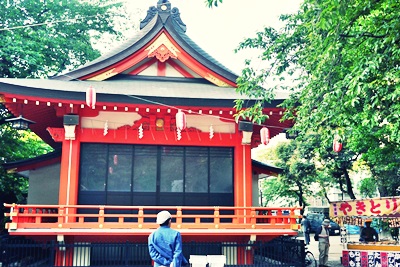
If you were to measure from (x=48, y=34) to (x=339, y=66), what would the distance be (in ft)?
53.7

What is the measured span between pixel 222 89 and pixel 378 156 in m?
7.23

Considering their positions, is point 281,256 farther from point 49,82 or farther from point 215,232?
point 49,82

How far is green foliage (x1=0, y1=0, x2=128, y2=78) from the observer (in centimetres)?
1850

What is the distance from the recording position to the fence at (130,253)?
11.6 metres

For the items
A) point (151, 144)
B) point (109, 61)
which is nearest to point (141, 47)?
point (109, 61)

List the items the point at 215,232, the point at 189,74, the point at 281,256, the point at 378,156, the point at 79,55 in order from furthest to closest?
the point at 79,55, the point at 378,156, the point at 189,74, the point at 281,256, the point at 215,232

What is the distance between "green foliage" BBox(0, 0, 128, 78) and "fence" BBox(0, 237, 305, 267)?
9601 millimetres

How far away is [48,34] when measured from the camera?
68.9 feet

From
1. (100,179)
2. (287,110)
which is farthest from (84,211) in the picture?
(287,110)

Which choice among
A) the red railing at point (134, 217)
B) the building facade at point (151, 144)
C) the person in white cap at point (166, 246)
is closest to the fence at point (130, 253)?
the building facade at point (151, 144)

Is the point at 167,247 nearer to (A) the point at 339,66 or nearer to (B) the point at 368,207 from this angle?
A: (A) the point at 339,66

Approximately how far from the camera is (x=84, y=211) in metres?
12.8

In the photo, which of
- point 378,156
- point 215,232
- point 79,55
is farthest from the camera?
point 79,55

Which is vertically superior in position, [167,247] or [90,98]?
[90,98]
